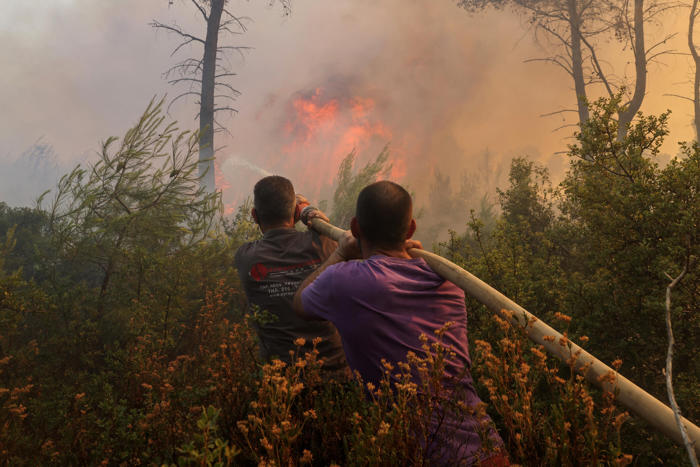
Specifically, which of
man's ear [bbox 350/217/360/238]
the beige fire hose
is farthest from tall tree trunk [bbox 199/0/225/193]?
the beige fire hose

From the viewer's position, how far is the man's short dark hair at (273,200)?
3.07 meters

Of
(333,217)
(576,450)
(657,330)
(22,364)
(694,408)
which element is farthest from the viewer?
(333,217)

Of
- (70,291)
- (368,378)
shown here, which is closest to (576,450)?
(368,378)

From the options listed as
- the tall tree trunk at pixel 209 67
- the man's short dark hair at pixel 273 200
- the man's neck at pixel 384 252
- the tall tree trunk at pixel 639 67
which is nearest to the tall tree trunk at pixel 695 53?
the tall tree trunk at pixel 639 67

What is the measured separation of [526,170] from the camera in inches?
331

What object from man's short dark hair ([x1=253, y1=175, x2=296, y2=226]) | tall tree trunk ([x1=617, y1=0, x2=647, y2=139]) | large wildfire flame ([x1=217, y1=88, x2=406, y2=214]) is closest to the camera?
man's short dark hair ([x1=253, y1=175, x2=296, y2=226])

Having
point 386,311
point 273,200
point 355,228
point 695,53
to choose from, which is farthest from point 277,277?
point 695,53

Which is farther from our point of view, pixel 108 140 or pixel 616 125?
pixel 108 140

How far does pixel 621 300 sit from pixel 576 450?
2627 mm

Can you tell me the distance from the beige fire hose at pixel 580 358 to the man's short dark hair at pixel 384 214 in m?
0.26

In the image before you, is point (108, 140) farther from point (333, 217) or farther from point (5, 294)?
point (333, 217)

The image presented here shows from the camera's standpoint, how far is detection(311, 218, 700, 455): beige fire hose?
1.38 metres

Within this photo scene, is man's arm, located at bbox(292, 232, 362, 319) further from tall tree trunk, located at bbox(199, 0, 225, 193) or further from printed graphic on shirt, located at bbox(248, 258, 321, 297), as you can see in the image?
tall tree trunk, located at bbox(199, 0, 225, 193)

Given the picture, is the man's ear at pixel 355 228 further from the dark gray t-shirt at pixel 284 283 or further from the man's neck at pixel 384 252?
the dark gray t-shirt at pixel 284 283
